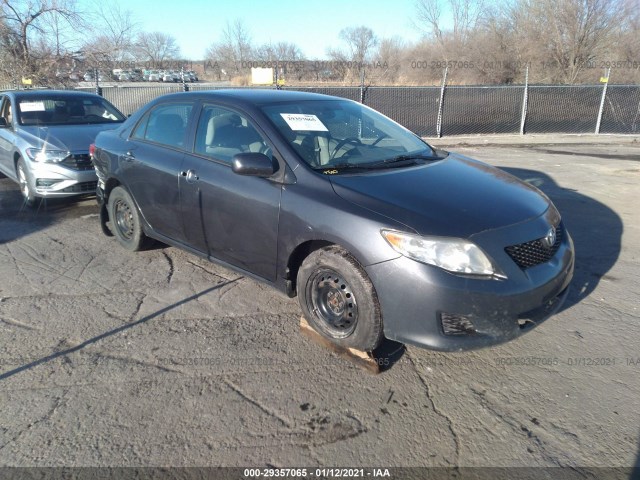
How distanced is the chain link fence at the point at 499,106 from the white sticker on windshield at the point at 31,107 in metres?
7.93

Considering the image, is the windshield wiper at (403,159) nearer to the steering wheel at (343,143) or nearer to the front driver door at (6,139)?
the steering wheel at (343,143)

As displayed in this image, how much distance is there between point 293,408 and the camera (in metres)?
2.81

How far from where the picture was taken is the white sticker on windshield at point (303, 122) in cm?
382

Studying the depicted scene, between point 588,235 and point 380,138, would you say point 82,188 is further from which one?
point 588,235

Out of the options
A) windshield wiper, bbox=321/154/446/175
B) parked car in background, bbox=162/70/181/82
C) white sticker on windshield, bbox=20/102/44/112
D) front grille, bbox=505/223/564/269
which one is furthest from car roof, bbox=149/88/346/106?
parked car in background, bbox=162/70/181/82

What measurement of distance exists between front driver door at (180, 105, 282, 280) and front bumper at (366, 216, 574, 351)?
38.5 inches

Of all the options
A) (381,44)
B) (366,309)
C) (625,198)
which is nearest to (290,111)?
(366,309)

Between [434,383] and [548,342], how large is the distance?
3.36 feet

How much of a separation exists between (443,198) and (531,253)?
64 centimetres

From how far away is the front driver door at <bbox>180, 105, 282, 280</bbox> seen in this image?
357 centimetres

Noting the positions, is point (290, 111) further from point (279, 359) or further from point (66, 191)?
point (66, 191)

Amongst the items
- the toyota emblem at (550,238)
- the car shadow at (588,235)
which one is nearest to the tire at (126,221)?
the toyota emblem at (550,238)

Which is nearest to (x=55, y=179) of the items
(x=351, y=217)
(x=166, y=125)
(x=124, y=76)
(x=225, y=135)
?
(x=166, y=125)

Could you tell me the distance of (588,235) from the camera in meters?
5.77
